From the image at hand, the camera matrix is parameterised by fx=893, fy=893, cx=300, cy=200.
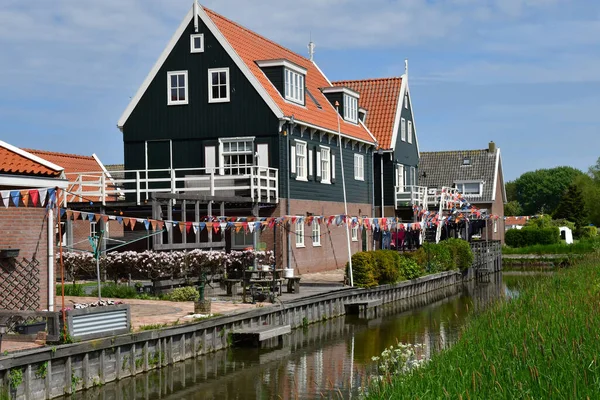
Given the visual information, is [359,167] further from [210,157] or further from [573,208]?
[573,208]

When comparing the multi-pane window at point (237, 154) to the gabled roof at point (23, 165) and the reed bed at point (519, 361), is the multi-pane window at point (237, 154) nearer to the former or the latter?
the gabled roof at point (23, 165)

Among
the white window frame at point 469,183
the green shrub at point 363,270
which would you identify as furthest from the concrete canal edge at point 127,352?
the white window frame at point 469,183

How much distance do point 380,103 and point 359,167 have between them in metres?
5.09

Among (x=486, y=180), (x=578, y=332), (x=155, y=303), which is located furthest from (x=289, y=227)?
(x=486, y=180)

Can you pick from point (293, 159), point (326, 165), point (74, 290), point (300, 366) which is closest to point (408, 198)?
point (326, 165)

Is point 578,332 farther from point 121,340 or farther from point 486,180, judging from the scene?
point 486,180

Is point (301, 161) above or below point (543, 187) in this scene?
below

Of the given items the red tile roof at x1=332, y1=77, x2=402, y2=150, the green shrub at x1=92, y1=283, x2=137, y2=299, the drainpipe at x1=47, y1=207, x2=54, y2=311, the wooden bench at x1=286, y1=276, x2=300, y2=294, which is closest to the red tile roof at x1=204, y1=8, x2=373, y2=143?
the red tile roof at x1=332, y1=77, x2=402, y2=150

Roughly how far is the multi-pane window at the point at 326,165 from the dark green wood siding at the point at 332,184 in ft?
0.71

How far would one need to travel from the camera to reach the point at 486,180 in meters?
62.6

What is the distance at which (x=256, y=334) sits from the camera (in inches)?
818

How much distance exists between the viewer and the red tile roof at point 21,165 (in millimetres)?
18594

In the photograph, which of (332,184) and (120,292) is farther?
(332,184)

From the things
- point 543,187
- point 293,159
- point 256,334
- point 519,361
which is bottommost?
point 256,334
